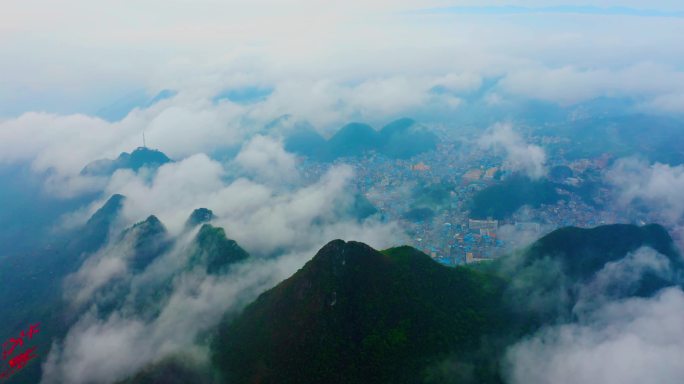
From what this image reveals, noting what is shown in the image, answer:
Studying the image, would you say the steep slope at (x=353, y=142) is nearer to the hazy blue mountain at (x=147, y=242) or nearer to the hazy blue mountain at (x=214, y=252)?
the hazy blue mountain at (x=147, y=242)

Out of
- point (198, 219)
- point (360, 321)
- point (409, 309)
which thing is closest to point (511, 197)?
point (409, 309)

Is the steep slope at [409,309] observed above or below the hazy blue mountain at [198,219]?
above

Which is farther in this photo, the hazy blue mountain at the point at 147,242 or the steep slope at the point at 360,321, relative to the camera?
the hazy blue mountain at the point at 147,242

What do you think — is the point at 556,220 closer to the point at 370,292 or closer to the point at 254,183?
the point at 370,292

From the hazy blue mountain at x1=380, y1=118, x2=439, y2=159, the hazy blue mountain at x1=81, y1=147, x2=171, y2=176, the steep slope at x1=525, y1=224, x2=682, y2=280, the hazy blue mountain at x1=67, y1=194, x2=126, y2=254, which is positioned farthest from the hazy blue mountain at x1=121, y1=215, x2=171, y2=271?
the hazy blue mountain at x1=380, y1=118, x2=439, y2=159

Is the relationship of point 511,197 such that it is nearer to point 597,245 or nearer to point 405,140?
point 597,245

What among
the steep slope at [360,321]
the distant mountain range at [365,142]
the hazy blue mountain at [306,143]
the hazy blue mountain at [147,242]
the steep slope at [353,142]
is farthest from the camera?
the hazy blue mountain at [306,143]

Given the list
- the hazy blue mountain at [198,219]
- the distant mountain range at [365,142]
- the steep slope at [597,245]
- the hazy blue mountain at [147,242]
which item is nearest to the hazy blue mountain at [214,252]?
the hazy blue mountain at [147,242]

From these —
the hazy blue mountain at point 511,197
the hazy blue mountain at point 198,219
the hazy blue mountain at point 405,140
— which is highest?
the hazy blue mountain at point 198,219
